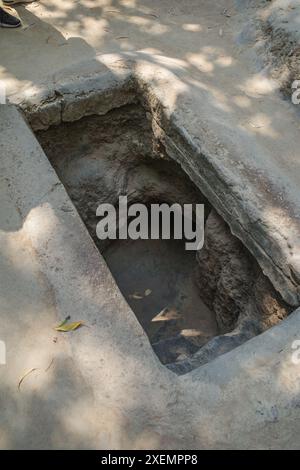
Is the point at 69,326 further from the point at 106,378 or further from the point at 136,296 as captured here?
the point at 136,296

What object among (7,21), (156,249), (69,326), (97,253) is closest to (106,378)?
(69,326)

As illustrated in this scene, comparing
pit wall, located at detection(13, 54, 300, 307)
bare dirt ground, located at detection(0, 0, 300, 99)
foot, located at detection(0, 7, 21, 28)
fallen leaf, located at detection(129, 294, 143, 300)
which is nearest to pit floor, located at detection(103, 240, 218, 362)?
fallen leaf, located at detection(129, 294, 143, 300)

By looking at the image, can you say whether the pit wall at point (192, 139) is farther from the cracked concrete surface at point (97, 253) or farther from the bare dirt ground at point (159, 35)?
the bare dirt ground at point (159, 35)

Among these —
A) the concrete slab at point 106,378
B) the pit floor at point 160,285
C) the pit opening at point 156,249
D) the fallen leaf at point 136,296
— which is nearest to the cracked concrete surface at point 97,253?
the concrete slab at point 106,378

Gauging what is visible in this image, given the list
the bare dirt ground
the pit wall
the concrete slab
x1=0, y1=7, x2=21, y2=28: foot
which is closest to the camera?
the concrete slab

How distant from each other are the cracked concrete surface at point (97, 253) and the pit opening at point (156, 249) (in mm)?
223

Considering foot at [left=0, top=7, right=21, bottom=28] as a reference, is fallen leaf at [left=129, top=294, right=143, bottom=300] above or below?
below

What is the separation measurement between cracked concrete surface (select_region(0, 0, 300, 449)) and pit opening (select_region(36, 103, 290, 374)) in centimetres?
22

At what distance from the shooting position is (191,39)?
402 centimetres

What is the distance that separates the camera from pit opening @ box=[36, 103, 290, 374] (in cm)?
308

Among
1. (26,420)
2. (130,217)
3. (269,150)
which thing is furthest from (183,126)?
(26,420)

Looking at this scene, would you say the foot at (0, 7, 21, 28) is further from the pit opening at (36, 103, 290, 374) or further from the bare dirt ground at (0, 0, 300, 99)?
the pit opening at (36, 103, 290, 374)

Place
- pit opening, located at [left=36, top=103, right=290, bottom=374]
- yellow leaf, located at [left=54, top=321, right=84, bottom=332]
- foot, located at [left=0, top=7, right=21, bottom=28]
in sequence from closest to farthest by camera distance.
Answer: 1. yellow leaf, located at [left=54, top=321, right=84, bottom=332]
2. pit opening, located at [left=36, top=103, right=290, bottom=374]
3. foot, located at [left=0, top=7, right=21, bottom=28]

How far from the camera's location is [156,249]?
4.25m
